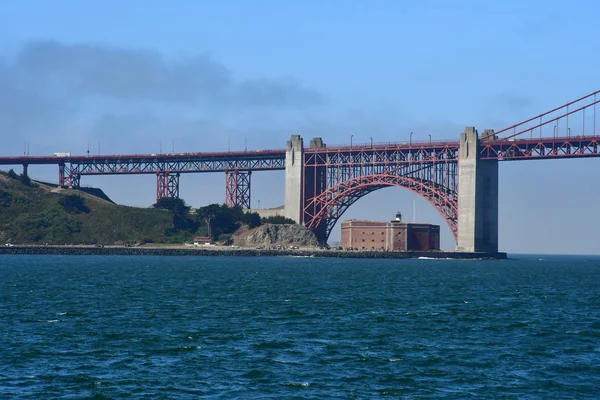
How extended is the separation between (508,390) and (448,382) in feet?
8.68

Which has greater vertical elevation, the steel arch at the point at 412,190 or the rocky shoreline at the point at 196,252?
the steel arch at the point at 412,190

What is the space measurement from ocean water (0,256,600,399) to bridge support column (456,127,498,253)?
8218cm

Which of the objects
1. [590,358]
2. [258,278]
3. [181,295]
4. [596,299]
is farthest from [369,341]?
[258,278]

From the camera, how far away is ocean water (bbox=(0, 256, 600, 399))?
3844 centimetres

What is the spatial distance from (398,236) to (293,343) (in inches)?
5615

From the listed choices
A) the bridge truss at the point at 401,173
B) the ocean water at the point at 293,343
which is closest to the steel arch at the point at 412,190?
the bridge truss at the point at 401,173

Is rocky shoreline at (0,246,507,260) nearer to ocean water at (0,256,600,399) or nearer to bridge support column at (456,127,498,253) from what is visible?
bridge support column at (456,127,498,253)

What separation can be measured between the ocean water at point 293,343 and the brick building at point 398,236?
10038cm

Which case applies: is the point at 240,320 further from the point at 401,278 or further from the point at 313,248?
the point at 313,248

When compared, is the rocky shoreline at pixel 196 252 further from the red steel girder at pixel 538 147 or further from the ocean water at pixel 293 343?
the ocean water at pixel 293 343

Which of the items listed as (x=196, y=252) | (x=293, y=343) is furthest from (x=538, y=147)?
(x=293, y=343)

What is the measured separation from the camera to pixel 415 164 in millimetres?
185125

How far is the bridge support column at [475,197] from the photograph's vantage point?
172 metres

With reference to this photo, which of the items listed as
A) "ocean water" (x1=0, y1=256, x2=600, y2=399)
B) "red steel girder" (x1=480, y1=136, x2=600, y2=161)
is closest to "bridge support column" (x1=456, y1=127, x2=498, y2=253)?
"red steel girder" (x1=480, y1=136, x2=600, y2=161)
